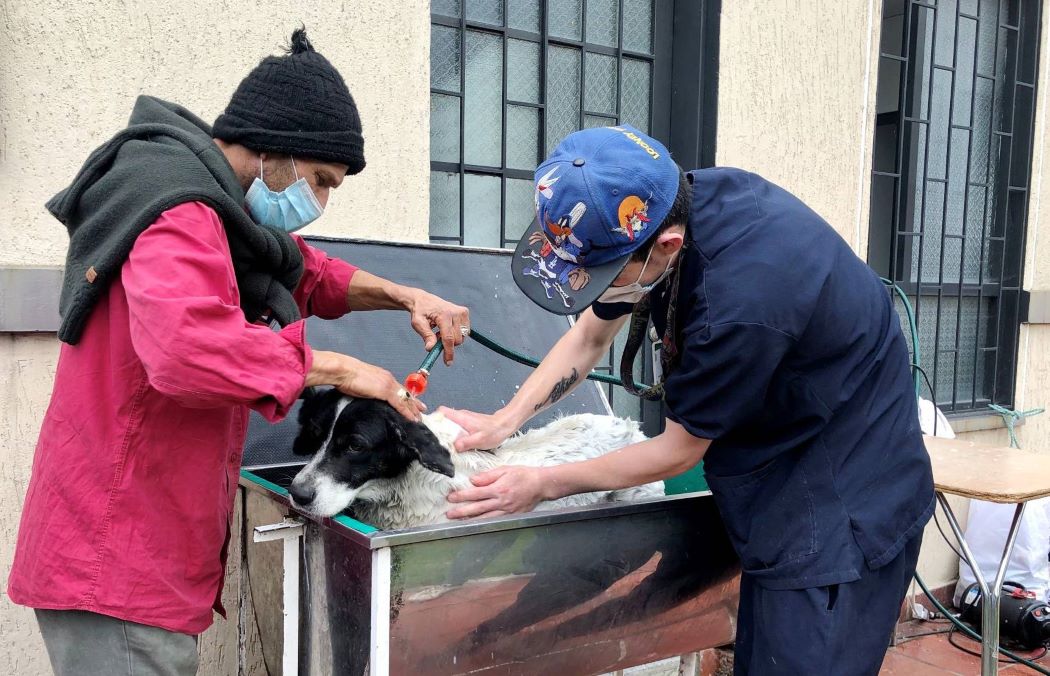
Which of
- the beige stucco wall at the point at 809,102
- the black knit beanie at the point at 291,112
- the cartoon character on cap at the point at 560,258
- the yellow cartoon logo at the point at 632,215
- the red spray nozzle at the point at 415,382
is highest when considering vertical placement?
the beige stucco wall at the point at 809,102

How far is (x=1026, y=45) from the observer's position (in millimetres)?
6289

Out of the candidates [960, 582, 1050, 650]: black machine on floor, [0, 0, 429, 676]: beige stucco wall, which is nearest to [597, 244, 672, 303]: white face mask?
[0, 0, 429, 676]: beige stucco wall

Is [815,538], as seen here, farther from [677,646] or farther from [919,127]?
[919,127]

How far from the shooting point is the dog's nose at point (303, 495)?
6.48ft

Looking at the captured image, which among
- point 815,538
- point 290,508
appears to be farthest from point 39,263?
point 815,538

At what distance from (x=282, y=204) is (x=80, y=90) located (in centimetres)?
150

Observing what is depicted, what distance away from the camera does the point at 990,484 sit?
9.96 ft

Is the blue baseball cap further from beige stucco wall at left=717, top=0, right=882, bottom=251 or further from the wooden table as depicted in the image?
beige stucco wall at left=717, top=0, right=882, bottom=251

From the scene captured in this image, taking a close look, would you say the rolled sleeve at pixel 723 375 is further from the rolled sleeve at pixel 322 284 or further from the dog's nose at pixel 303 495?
the rolled sleeve at pixel 322 284

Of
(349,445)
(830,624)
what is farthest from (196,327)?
(830,624)

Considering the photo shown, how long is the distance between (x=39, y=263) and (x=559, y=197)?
2.09 meters

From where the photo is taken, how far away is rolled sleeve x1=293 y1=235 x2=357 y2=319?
95.4 inches

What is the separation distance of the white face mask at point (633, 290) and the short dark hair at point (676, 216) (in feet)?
0.07

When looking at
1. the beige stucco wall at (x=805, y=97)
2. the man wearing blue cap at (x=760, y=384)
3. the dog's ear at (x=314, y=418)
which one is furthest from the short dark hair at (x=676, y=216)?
the beige stucco wall at (x=805, y=97)
